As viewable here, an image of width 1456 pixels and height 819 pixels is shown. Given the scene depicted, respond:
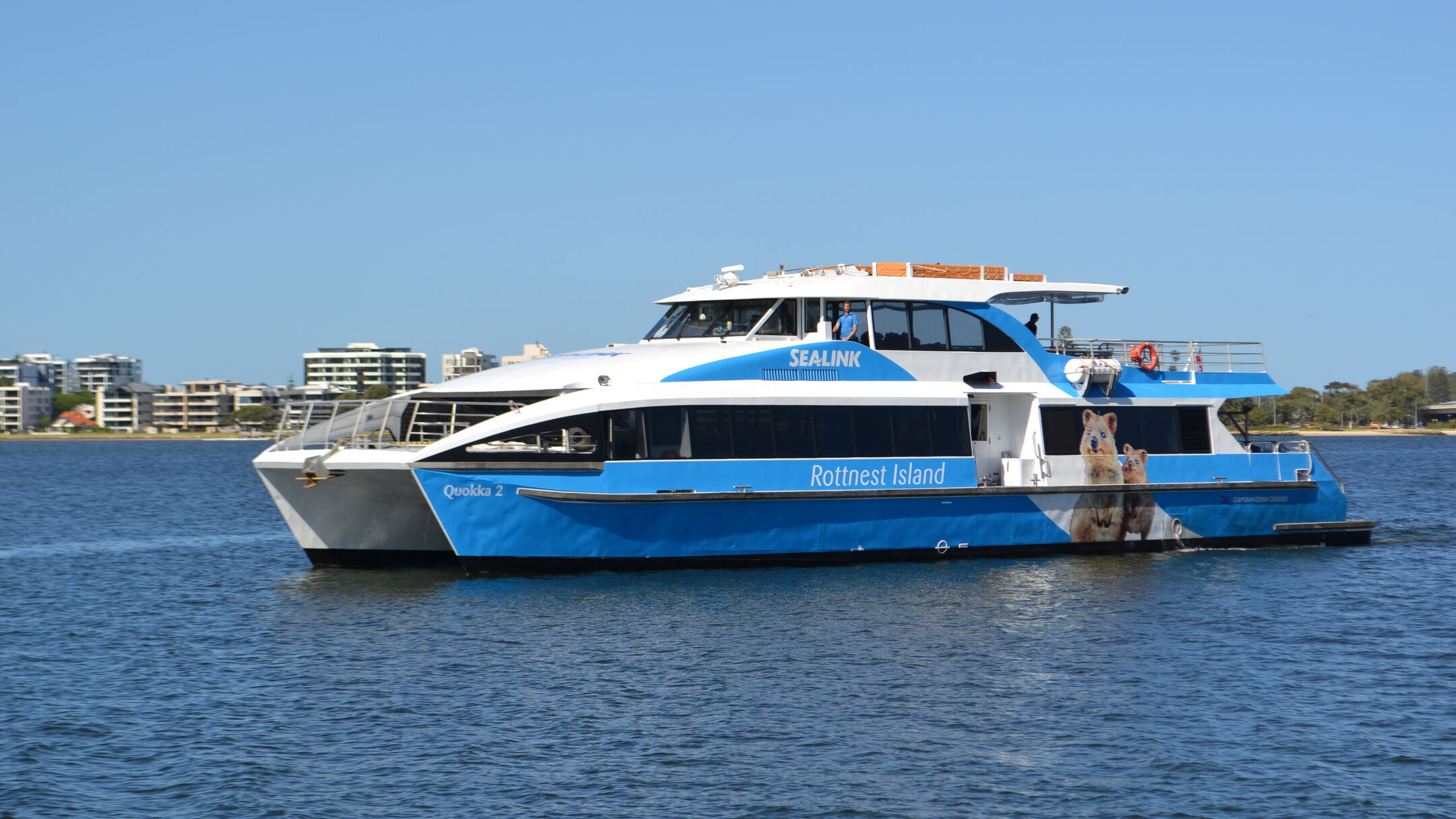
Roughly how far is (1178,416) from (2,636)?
18.6 meters

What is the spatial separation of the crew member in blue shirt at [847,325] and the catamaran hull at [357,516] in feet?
22.9

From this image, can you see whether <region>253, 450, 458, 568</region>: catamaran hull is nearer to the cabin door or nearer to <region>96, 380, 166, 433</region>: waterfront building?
the cabin door

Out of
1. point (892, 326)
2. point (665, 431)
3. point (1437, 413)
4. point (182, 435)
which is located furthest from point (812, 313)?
point (182, 435)

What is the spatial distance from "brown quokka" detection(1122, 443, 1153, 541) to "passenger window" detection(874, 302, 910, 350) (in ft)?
14.7

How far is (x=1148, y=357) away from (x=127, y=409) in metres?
192

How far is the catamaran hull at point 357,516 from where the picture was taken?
19938 mm

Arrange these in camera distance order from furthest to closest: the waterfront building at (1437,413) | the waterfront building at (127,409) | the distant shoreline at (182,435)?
1. the waterfront building at (127,409)
2. the waterfront building at (1437,413)
3. the distant shoreline at (182,435)

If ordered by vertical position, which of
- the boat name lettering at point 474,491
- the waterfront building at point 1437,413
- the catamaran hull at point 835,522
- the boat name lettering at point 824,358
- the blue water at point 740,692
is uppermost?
the waterfront building at point 1437,413

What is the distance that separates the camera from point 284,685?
14.6m

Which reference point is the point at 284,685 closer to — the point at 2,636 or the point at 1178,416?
the point at 2,636

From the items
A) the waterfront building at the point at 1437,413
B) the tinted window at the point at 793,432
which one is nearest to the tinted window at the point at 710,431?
the tinted window at the point at 793,432

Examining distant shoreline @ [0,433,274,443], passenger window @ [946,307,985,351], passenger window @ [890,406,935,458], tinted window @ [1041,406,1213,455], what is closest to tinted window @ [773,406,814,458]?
passenger window @ [890,406,935,458]

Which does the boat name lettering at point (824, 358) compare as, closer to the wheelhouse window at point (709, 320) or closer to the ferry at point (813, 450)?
the ferry at point (813, 450)

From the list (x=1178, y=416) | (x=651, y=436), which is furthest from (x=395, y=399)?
(x=1178, y=416)
